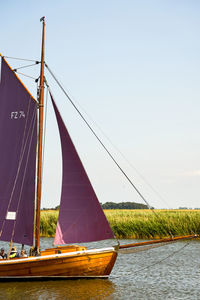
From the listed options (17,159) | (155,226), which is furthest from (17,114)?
(155,226)

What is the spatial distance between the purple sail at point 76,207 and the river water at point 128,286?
2.23 m

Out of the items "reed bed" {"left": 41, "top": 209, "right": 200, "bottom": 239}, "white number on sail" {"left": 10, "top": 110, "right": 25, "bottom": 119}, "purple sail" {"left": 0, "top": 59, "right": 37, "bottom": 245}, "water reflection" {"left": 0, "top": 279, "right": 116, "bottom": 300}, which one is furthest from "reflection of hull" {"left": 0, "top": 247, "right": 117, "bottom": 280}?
"reed bed" {"left": 41, "top": 209, "right": 200, "bottom": 239}

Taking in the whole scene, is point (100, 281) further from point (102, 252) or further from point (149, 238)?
point (149, 238)

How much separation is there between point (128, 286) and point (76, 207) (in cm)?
457

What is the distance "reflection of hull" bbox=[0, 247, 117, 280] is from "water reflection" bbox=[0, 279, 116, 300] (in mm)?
375

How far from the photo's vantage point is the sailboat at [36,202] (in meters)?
19.5

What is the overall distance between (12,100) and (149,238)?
67.1 ft

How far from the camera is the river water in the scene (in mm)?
17203

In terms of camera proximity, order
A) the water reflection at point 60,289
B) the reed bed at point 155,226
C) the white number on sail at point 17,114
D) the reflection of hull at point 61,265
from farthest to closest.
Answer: the reed bed at point 155,226
the white number on sail at point 17,114
the reflection of hull at point 61,265
the water reflection at point 60,289

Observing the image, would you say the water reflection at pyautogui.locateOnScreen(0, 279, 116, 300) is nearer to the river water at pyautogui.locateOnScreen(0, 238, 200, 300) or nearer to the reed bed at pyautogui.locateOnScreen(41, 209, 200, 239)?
the river water at pyautogui.locateOnScreen(0, 238, 200, 300)

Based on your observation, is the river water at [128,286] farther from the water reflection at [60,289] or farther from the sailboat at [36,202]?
the sailboat at [36,202]

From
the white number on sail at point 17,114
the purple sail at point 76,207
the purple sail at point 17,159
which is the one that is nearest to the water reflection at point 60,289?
the purple sail at point 76,207

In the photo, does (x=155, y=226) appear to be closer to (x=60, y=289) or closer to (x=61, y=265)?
(x=61, y=265)

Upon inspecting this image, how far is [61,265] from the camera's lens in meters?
19.4
